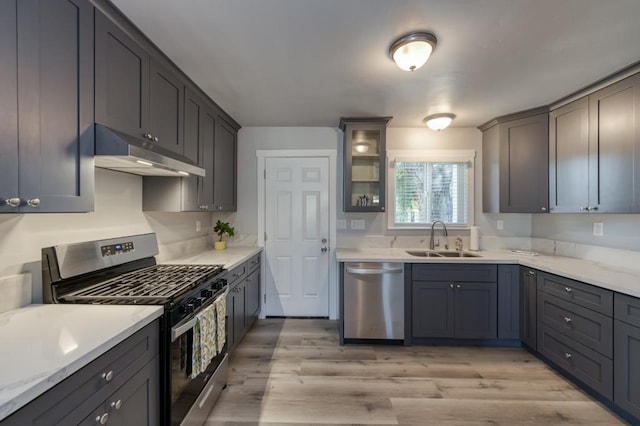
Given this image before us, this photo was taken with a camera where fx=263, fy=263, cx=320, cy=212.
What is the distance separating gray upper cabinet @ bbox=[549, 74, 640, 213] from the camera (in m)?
1.99

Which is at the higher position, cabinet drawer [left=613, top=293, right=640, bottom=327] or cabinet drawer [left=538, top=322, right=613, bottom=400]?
cabinet drawer [left=613, top=293, right=640, bottom=327]

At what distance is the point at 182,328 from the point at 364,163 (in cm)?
255

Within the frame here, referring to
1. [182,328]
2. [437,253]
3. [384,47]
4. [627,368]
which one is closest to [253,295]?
[182,328]

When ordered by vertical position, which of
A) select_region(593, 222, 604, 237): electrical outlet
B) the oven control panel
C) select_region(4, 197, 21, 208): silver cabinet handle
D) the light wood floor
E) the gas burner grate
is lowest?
the light wood floor

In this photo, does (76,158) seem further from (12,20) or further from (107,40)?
(107,40)

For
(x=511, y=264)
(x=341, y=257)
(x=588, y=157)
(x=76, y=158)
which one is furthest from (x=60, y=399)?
(x=588, y=157)

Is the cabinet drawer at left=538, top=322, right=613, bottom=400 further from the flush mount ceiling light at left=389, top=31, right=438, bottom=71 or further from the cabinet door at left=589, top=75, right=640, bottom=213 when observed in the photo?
the flush mount ceiling light at left=389, top=31, right=438, bottom=71

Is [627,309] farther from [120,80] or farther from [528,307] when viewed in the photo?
[120,80]

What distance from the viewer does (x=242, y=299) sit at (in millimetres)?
2629

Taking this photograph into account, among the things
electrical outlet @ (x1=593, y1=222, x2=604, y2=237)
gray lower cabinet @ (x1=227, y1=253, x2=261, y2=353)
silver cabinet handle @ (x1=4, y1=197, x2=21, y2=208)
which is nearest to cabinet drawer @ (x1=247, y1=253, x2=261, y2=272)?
gray lower cabinet @ (x1=227, y1=253, x2=261, y2=353)

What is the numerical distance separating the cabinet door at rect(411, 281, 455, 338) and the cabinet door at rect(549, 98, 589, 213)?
53.5 inches

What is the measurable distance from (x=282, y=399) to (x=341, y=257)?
1.31m

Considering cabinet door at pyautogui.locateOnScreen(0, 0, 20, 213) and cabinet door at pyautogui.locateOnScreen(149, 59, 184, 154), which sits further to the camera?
cabinet door at pyautogui.locateOnScreen(149, 59, 184, 154)

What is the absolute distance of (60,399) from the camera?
81 centimetres
